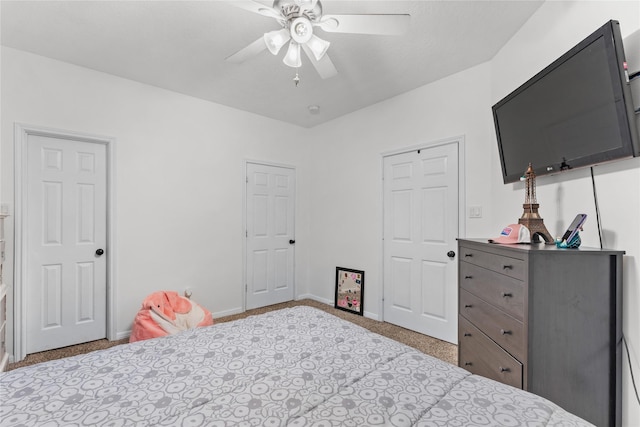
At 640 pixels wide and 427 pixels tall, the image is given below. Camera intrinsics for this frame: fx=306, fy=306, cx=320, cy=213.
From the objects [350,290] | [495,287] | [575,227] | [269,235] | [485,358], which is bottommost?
[350,290]

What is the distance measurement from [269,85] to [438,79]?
67.5 inches

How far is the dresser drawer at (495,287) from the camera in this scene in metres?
1.47

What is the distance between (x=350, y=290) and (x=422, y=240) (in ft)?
3.91

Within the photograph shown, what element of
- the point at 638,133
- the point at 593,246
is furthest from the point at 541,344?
the point at 638,133

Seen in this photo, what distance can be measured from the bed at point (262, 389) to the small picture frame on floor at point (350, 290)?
94.4 inches

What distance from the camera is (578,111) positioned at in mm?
1567

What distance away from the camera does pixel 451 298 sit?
2969mm

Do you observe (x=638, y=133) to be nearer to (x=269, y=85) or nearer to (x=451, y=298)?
(x=451, y=298)

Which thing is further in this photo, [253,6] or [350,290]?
[350,290]

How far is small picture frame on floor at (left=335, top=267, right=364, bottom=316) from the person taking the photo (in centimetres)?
379

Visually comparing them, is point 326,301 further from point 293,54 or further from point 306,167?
point 293,54

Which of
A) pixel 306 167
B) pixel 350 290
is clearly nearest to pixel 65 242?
pixel 306 167

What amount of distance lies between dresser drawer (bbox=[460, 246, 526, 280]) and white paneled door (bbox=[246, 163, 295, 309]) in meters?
2.64

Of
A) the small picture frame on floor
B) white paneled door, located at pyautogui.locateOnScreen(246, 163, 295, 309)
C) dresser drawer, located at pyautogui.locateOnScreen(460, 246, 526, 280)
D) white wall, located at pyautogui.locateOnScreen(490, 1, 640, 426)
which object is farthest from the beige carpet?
white wall, located at pyautogui.locateOnScreen(490, 1, 640, 426)
